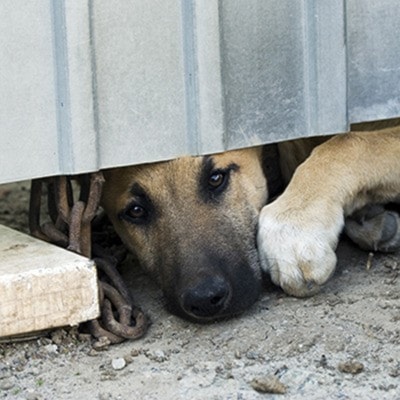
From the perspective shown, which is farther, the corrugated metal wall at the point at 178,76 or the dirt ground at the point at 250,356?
the corrugated metal wall at the point at 178,76

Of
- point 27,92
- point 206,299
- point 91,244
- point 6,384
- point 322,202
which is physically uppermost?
point 27,92

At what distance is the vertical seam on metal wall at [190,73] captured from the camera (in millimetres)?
2838

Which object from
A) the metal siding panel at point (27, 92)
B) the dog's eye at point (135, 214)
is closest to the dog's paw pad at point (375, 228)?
the dog's eye at point (135, 214)

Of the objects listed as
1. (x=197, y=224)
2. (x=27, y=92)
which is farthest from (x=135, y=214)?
(x=27, y=92)

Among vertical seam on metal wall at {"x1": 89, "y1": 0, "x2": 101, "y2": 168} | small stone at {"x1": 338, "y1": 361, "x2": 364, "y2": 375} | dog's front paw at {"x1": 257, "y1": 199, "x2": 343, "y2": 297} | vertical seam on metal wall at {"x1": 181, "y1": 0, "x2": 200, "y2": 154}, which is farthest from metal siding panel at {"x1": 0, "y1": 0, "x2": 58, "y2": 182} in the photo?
small stone at {"x1": 338, "y1": 361, "x2": 364, "y2": 375}

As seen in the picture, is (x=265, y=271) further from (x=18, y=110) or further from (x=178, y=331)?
(x=18, y=110)

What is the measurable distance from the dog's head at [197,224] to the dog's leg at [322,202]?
0.33 ft

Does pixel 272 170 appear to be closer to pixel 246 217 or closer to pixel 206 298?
pixel 246 217

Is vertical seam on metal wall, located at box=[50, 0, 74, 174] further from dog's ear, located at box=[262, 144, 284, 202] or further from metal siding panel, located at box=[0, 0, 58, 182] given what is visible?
dog's ear, located at box=[262, 144, 284, 202]

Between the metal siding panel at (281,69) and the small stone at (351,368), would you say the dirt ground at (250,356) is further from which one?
the metal siding panel at (281,69)

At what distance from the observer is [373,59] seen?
10.2 feet

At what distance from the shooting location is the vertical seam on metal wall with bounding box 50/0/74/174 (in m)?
2.67

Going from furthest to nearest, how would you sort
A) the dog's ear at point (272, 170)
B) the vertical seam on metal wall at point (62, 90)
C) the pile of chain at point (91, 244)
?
the dog's ear at point (272, 170) → the pile of chain at point (91, 244) → the vertical seam on metal wall at point (62, 90)

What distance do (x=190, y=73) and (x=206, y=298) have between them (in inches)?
24.4
